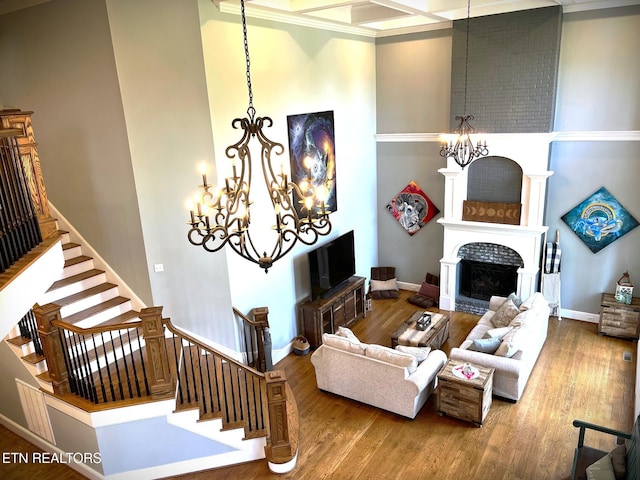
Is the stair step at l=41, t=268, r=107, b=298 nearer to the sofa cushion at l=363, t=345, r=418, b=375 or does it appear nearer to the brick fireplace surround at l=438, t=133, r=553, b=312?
the sofa cushion at l=363, t=345, r=418, b=375

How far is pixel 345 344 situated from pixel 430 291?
3.41 m

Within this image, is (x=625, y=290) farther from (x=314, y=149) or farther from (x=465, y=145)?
(x=314, y=149)

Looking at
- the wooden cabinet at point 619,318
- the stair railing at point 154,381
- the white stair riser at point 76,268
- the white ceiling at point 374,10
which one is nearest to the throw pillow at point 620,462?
the stair railing at point 154,381

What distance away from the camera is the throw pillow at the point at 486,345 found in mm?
6156

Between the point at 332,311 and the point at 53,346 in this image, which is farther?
the point at 332,311

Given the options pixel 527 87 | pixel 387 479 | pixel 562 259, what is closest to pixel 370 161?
pixel 527 87

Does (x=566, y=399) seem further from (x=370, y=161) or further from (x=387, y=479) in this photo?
(x=370, y=161)

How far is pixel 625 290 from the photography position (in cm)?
722

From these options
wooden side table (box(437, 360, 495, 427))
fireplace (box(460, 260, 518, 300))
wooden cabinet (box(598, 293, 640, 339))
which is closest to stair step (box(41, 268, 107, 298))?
wooden side table (box(437, 360, 495, 427))

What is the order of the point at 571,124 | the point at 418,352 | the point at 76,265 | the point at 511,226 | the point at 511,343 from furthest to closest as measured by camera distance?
1. the point at 511,226
2. the point at 571,124
3. the point at 76,265
4. the point at 418,352
5. the point at 511,343

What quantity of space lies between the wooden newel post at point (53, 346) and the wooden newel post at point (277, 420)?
7.41 feet

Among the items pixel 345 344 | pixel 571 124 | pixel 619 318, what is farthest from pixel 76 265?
pixel 619 318

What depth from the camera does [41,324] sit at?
5.04 m

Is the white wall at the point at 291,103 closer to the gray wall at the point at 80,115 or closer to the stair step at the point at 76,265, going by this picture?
the gray wall at the point at 80,115
